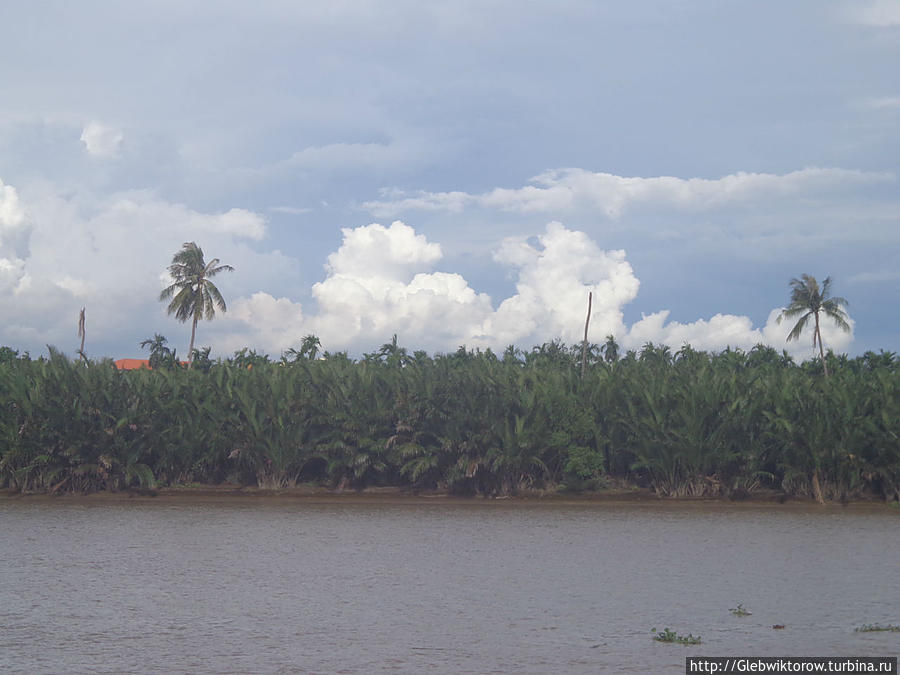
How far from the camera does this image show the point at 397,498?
73.1 ft

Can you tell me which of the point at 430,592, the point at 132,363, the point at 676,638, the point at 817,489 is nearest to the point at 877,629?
the point at 676,638

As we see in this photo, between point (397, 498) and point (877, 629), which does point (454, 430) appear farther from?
point (877, 629)

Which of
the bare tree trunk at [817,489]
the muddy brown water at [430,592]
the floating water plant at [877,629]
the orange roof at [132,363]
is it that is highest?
the orange roof at [132,363]

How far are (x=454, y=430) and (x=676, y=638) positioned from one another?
1471 centimetres

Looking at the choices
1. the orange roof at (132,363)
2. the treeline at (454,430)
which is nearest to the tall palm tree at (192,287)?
the orange roof at (132,363)

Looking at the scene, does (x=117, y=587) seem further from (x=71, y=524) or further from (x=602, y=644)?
(x=71, y=524)

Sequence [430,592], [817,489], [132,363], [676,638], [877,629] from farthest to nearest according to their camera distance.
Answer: [132,363] → [817,489] → [430,592] → [877,629] → [676,638]

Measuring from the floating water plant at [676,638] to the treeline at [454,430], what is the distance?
45.3ft

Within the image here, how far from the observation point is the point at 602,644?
7.67 m

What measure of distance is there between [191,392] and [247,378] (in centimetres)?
145

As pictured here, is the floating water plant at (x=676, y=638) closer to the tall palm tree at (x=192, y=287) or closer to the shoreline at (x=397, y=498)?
the shoreline at (x=397, y=498)

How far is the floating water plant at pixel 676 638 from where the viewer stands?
7.59 meters

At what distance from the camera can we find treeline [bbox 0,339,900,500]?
848 inches

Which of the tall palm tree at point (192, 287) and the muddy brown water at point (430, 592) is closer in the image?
the muddy brown water at point (430, 592)
